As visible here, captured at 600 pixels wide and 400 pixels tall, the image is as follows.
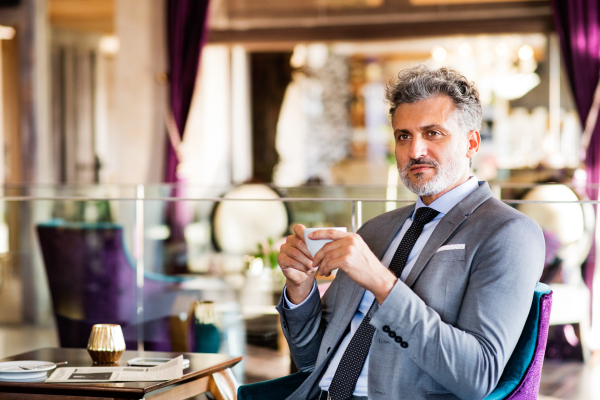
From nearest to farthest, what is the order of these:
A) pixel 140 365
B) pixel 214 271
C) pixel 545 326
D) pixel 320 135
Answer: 1. pixel 545 326
2. pixel 140 365
3. pixel 214 271
4. pixel 320 135

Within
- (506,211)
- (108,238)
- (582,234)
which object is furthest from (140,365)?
(582,234)

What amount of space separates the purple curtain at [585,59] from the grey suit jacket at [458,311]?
14.7 ft

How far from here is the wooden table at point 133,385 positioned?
6.07 ft

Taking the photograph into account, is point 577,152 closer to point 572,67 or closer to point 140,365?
point 572,67

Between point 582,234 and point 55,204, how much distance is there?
3859 mm

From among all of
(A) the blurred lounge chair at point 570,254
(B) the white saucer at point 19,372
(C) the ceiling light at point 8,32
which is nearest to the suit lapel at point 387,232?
(B) the white saucer at point 19,372

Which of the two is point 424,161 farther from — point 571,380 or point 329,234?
point 571,380

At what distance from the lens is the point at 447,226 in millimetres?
1729

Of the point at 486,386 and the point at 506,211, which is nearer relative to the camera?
the point at 486,386

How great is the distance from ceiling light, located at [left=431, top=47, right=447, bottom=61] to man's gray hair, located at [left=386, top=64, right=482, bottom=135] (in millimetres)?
4907

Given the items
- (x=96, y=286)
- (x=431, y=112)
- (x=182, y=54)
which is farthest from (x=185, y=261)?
(x=431, y=112)

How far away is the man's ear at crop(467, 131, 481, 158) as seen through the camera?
6.05 feet

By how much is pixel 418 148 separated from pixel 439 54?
504 cm

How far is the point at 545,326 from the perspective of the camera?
64.6 inches
